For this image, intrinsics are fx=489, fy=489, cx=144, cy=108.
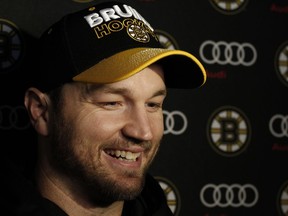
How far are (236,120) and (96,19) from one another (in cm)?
45

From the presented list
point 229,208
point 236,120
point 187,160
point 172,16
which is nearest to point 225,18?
point 172,16

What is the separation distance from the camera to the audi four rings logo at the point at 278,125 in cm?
114

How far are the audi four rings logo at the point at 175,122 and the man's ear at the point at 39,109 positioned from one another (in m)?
0.32

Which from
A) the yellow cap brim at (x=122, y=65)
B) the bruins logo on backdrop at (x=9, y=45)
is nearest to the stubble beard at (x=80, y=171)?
the yellow cap brim at (x=122, y=65)

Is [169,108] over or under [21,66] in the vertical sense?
under

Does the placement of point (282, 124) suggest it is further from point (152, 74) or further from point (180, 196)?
point (152, 74)

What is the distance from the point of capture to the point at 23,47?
988mm

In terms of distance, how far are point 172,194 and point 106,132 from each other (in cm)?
35

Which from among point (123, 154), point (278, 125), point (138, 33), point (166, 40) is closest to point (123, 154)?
point (123, 154)

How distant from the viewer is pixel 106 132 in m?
0.80

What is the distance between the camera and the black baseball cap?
30.5 inches

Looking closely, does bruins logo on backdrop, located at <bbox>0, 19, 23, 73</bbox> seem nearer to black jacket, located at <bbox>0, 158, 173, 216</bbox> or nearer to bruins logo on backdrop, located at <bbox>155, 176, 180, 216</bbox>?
black jacket, located at <bbox>0, 158, 173, 216</bbox>

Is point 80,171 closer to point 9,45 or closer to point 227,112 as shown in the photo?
point 9,45

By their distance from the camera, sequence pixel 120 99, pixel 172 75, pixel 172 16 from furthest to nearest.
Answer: pixel 172 16, pixel 172 75, pixel 120 99
